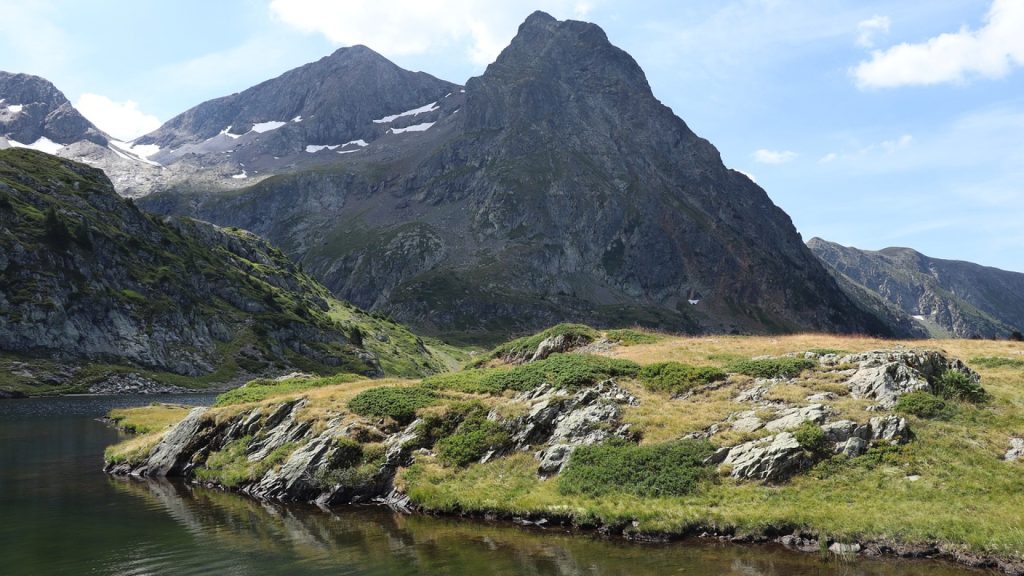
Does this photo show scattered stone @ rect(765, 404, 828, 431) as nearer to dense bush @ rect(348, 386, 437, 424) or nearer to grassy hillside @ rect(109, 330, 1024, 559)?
grassy hillside @ rect(109, 330, 1024, 559)

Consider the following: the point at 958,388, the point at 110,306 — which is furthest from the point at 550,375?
the point at 110,306

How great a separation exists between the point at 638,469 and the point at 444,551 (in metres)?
11.7

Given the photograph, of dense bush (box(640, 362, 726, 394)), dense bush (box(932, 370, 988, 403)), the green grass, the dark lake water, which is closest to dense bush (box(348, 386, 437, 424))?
the green grass

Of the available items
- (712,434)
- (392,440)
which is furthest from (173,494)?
(712,434)

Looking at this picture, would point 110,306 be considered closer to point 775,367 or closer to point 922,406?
point 775,367

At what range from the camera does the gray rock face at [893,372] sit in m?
35.0

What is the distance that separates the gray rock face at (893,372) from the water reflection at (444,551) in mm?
14425

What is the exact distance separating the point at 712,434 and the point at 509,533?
13.3 metres

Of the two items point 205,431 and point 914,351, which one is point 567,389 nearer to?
point 914,351

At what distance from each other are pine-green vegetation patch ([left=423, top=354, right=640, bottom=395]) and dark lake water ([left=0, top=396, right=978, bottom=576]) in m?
13.3

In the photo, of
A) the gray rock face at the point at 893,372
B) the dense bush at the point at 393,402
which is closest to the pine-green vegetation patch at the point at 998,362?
the gray rock face at the point at 893,372

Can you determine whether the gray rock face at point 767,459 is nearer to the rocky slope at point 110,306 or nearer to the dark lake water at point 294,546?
the dark lake water at point 294,546

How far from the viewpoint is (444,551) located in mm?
26156

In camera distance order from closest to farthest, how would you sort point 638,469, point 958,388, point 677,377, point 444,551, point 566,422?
point 444,551 → point 638,469 → point 958,388 → point 566,422 → point 677,377
